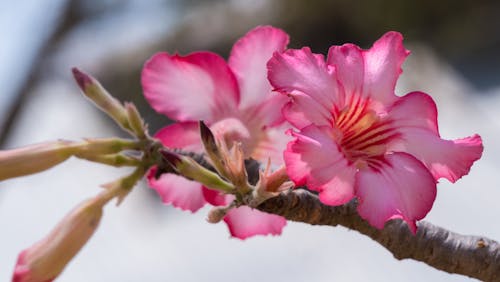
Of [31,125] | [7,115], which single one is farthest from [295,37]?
[7,115]

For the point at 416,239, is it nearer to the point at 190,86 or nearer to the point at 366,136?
the point at 366,136

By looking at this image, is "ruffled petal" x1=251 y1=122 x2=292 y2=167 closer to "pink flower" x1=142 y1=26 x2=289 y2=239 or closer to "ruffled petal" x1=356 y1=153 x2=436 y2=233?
"pink flower" x1=142 y1=26 x2=289 y2=239

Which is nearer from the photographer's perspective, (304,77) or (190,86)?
(304,77)

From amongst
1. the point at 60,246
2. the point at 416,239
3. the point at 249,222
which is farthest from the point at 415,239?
the point at 60,246

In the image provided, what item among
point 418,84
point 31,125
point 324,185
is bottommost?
point 31,125

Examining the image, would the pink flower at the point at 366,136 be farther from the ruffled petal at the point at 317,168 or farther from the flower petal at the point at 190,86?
the flower petal at the point at 190,86

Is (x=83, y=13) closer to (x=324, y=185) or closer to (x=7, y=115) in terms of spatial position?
(x=7, y=115)

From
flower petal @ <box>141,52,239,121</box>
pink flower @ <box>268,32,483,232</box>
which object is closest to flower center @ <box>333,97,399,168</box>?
pink flower @ <box>268,32,483,232</box>
